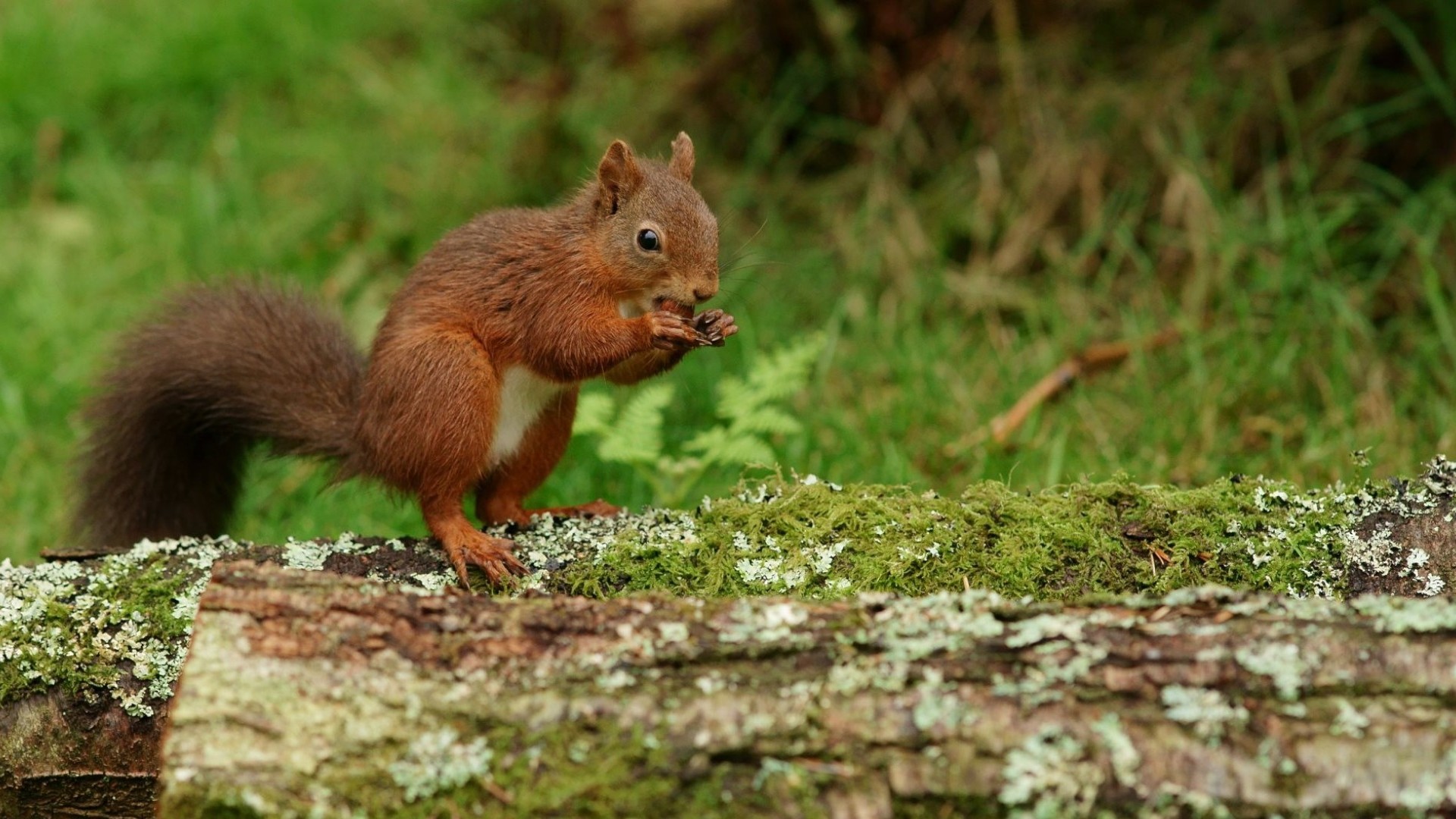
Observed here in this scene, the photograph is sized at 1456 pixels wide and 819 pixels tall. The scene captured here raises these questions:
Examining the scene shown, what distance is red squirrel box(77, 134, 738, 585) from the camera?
2.37 metres

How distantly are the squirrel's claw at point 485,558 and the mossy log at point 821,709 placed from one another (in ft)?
1.66

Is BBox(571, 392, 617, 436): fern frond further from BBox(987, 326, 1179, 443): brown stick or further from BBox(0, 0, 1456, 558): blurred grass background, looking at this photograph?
BBox(987, 326, 1179, 443): brown stick

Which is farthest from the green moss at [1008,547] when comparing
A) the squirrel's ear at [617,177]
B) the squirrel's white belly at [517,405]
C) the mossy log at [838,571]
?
the squirrel's ear at [617,177]

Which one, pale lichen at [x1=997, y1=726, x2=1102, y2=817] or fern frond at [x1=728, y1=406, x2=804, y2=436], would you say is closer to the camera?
pale lichen at [x1=997, y1=726, x2=1102, y2=817]

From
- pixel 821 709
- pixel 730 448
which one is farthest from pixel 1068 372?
pixel 821 709

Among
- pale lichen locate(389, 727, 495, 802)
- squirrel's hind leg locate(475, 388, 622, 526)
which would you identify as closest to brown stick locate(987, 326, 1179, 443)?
squirrel's hind leg locate(475, 388, 622, 526)

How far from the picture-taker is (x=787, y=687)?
1593 mm

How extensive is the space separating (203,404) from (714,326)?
1.07 metres

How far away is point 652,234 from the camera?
2.54 meters

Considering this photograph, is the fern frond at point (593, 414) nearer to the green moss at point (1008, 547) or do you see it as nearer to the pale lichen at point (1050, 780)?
the green moss at point (1008, 547)

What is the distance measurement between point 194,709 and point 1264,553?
4.94 ft

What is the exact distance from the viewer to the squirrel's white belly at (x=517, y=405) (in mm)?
2541

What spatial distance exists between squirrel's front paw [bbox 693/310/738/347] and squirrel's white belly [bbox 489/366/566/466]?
1.09 ft

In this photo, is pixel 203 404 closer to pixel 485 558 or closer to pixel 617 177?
pixel 485 558
